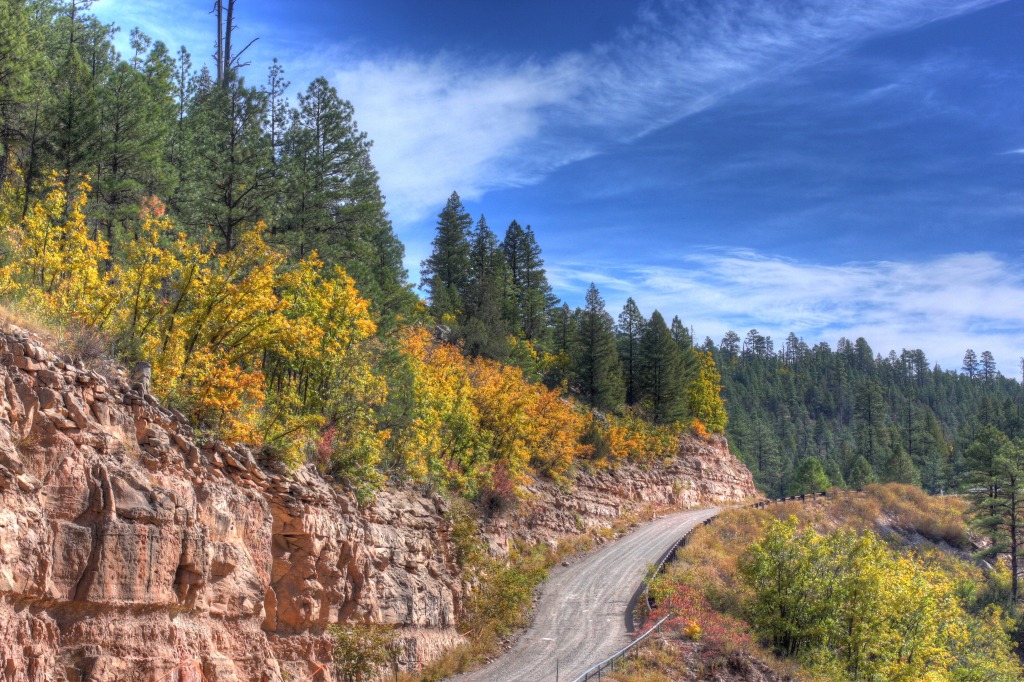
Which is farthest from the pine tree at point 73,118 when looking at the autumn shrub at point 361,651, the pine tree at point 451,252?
the pine tree at point 451,252

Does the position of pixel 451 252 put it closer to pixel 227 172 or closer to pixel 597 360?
pixel 597 360

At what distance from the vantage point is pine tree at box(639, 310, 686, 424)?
6475cm

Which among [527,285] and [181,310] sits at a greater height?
[527,285]

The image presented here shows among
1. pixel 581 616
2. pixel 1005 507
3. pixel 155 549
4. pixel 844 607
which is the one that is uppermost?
pixel 155 549

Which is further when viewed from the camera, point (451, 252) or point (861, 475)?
point (861, 475)

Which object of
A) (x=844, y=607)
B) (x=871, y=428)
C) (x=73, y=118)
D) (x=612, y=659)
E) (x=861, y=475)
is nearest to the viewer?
(x=73, y=118)

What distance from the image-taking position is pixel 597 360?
60.9 m

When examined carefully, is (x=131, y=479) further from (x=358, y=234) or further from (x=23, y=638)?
(x=358, y=234)

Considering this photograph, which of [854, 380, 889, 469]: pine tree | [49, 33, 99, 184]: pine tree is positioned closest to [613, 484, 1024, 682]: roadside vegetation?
[49, 33, 99, 184]: pine tree

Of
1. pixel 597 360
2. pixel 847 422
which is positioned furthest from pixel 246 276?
pixel 847 422

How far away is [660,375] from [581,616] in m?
41.0

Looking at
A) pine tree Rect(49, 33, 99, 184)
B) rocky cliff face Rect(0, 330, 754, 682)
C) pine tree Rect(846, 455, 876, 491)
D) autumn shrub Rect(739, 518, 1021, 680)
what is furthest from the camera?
pine tree Rect(846, 455, 876, 491)

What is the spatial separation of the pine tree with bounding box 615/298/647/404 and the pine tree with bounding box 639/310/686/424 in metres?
0.69

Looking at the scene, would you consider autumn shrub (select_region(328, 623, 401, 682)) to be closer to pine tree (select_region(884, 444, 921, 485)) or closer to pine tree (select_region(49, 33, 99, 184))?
pine tree (select_region(49, 33, 99, 184))
